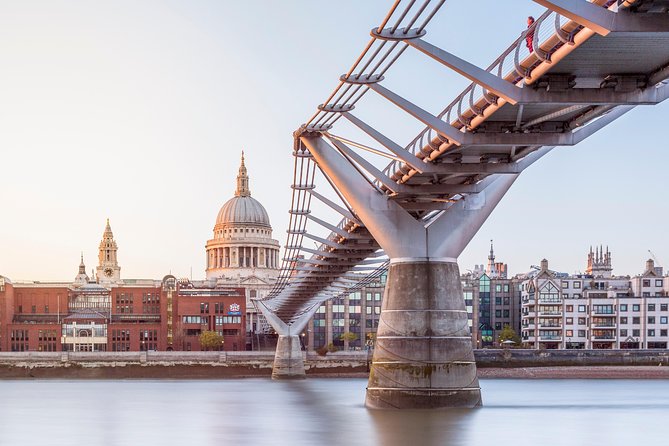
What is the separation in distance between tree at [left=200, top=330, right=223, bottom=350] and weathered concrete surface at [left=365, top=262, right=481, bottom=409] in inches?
3873

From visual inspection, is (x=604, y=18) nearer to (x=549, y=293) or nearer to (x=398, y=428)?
(x=398, y=428)

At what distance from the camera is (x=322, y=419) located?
47875 millimetres

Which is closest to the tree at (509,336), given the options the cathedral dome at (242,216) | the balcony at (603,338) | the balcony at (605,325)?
the balcony at (603,338)

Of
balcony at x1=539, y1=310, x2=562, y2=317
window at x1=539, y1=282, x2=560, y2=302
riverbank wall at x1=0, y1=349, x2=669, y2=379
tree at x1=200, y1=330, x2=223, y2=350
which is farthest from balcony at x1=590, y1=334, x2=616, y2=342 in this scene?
tree at x1=200, y1=330, x2=223, y2=350

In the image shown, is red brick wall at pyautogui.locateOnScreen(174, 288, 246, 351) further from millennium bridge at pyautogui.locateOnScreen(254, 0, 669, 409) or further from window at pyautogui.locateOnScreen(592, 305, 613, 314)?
millennium bridge at pyautogui.locateOnScreen(254, 0, 669, 409)

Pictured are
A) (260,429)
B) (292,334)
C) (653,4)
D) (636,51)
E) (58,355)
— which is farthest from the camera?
(58,355)

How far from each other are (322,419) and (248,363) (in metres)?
72.2

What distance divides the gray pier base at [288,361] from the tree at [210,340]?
34.8m

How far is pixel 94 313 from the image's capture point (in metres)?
147

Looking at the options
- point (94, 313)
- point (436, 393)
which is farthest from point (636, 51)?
point (94, 313)

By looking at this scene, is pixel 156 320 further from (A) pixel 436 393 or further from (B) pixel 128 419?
(A) pixel 436 393

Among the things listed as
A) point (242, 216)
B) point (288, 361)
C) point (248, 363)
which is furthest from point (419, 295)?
point (242, 216)

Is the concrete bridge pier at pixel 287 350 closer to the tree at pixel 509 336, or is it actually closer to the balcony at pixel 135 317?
the tree at pixel 509 336

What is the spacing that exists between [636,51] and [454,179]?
1609cm
